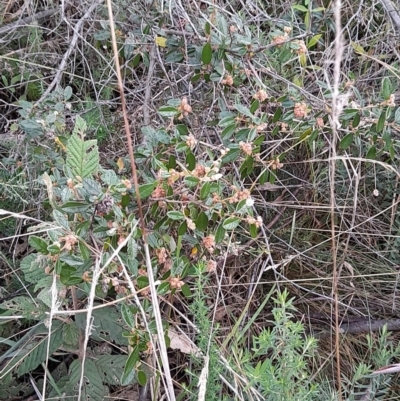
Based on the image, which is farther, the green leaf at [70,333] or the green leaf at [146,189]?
the green leaf at [70,333]

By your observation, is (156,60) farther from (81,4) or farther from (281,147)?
(281,147)

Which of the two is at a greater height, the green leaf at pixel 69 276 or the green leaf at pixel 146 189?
the green leaf at pixel 146 189

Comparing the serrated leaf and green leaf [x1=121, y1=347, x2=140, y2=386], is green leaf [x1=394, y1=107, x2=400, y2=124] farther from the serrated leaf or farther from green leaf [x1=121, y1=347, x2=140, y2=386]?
the serrated leaf

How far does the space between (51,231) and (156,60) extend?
0.66 meters

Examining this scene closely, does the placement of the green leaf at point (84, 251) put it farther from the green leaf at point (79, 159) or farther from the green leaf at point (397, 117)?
the green leaf at point (397, 117)

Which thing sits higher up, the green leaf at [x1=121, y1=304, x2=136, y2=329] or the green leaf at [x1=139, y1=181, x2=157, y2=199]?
the green leaf at [x1=139, y1=181, x2=157, y2=199]

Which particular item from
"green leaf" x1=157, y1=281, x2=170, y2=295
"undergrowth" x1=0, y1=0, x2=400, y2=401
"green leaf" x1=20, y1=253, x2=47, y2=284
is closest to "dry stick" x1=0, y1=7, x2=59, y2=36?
"undergrowth" x1=0, y1=0, x2=400, y2=401

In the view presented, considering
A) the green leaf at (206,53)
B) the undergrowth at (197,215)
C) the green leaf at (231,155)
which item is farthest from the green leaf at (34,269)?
the green leaf at (206,53)

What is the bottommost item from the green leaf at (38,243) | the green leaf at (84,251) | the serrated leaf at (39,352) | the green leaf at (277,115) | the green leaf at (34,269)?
the serrated leaf at (39,352)

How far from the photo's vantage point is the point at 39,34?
1.79m

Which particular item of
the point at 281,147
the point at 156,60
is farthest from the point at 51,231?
the point at 281,147

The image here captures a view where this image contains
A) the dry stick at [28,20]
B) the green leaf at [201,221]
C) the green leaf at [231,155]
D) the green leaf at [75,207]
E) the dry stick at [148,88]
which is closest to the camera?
the green leaf at [75,207]

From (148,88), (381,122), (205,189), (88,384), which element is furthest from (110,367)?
(381,122)

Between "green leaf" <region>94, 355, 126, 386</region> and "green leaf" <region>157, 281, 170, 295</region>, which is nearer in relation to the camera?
"green leaf" <region>157, 281, 170, 295</region>
